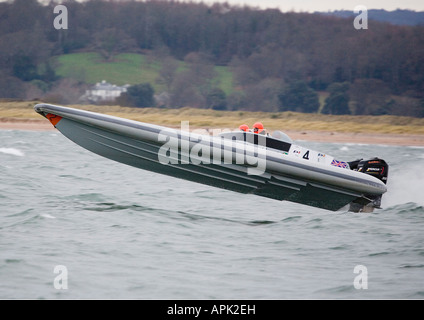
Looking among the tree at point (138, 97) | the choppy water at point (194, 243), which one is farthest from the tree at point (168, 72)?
the choppy water at point (194, 243)

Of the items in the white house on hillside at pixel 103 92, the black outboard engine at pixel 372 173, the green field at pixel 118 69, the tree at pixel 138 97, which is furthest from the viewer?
the green field at pixel 118 69

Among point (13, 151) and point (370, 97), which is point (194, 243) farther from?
point (370, 97)

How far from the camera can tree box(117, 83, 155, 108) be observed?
124 ft

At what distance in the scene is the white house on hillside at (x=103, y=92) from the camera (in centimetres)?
3743

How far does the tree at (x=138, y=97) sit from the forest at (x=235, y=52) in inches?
23.7

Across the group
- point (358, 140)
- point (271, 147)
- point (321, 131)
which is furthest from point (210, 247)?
point (321, 131)

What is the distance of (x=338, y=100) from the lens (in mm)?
47344

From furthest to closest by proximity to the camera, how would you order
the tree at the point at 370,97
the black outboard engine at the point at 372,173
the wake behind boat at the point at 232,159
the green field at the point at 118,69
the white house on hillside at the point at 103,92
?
the tree at the point at 370,97 → the green field at the point at 118,69 → the white house on hillside at the point at 103,92 → the black outboard engine at the point at 372,173 → the wake behind boat at the point at 232,159

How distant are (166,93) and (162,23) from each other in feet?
53.8

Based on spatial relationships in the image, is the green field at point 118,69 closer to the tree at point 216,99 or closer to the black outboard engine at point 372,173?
the tree at point 216,99

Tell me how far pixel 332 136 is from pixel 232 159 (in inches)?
825

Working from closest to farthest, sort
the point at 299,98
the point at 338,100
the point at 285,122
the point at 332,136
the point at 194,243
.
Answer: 1. the point at 194,243
2. the point at 332,136
3. the point at 285,122
4. the point at 338,100
5. the point at 299,98

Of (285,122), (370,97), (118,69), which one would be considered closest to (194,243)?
(285,122)

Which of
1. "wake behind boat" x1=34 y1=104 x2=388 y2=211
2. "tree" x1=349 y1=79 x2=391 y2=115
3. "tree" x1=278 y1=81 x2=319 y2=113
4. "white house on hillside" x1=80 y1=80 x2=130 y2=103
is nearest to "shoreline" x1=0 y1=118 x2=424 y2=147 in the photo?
"white house on hillside" x1=80 y1=80 x2=130 y2=103
